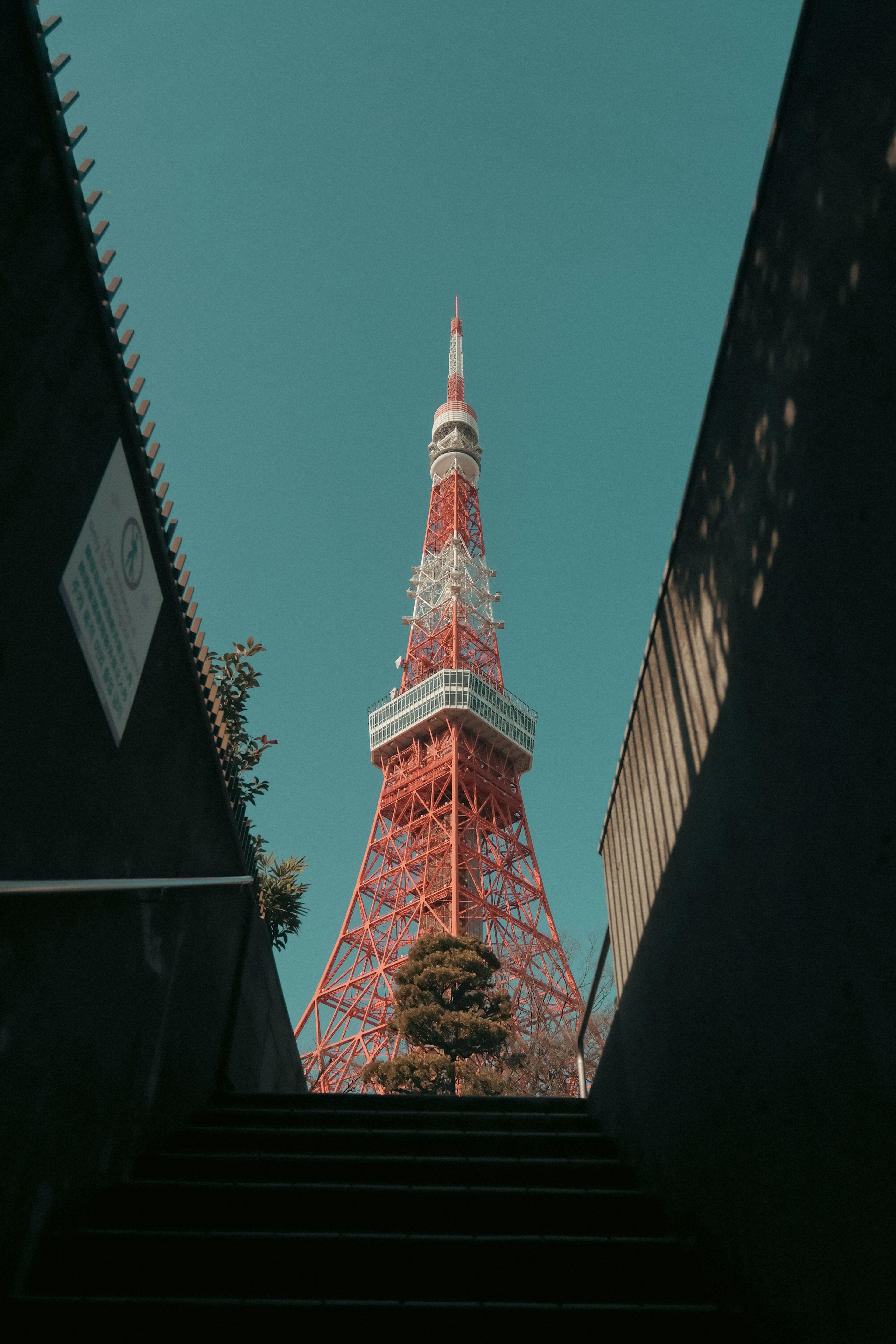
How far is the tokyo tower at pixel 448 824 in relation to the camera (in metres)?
22.8

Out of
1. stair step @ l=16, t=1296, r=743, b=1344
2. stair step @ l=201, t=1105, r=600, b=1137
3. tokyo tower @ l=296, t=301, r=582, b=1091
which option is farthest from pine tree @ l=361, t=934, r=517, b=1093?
stair step @ l=16, t=1296, r=743, b=1344

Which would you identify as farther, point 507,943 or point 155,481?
point 507,943

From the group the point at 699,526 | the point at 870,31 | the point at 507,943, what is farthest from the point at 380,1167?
the point at 507,943

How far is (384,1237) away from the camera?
237 centimetres

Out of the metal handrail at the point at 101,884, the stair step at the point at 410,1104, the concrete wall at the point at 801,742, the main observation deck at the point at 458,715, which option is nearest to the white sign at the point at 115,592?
the metal handrail at the point at 101,884

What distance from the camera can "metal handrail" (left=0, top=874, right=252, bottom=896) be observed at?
6.40ft

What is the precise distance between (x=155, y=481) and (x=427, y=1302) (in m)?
2.58

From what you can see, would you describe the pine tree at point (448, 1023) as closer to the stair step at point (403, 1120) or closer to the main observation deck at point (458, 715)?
the stair step at point (403, 1120)

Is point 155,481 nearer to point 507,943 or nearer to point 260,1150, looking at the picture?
point 260,1150

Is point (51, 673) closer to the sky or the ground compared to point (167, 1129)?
closer to the sky

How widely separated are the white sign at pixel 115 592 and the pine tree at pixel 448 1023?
42.1 ft

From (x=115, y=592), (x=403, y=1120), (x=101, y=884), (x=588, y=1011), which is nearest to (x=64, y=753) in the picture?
(x=101, y=884)

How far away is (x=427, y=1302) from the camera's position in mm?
2096

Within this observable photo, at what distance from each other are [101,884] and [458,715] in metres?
27.5
